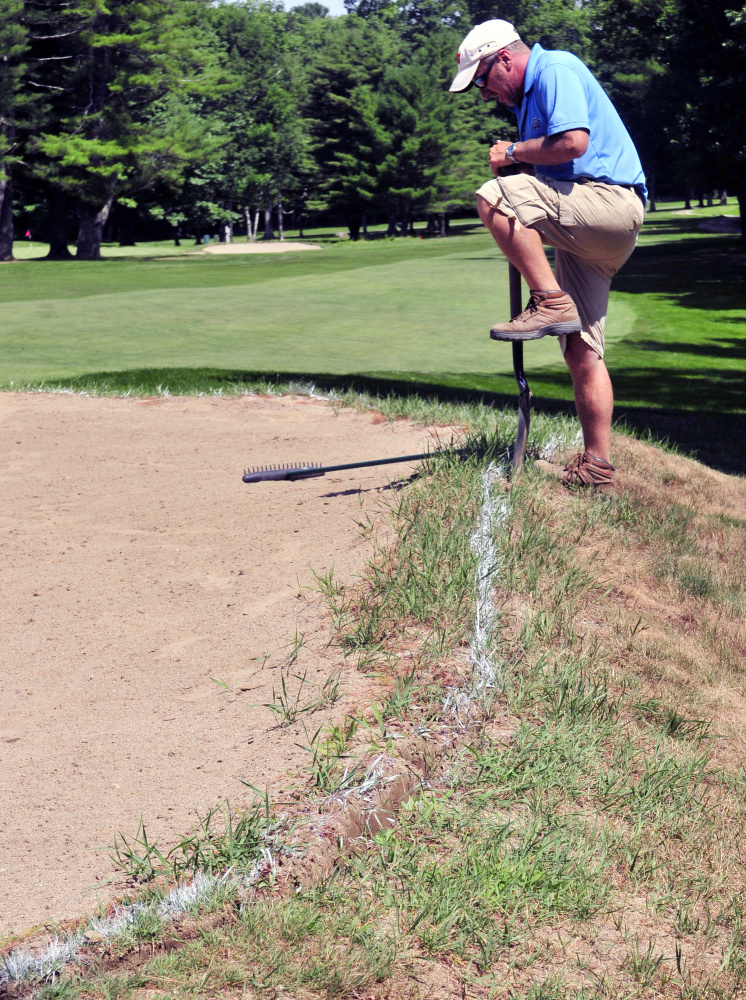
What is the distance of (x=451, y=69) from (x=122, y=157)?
35286mm

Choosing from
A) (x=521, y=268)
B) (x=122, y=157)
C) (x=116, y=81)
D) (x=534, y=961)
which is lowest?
(x=534, y=961)

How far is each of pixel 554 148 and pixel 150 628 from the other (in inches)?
91.0

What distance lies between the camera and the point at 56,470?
207 inches

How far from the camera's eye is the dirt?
2451 millimetres

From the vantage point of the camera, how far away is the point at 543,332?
398 centimetres

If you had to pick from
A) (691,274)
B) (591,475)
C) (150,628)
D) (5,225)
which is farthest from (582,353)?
(5,225)

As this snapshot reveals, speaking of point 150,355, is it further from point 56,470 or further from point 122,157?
point 122,157

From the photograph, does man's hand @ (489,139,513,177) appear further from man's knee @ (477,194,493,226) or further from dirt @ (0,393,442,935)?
dirt @ (0,393,442,935)

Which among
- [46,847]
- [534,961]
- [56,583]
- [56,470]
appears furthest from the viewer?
[56,470]

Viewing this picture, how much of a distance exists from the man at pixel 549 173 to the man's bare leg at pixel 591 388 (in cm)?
17

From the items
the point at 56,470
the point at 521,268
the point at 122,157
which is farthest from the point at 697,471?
the point at 122,157

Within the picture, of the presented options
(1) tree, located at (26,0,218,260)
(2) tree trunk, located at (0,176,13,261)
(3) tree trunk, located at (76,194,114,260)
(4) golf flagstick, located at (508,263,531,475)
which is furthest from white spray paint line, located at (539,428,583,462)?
(3) tree trunk, located at (76,194,114,260)

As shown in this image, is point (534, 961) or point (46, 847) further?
point (46, 847)

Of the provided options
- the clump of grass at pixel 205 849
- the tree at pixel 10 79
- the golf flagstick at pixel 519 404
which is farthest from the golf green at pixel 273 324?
the tree at pixel 10 79
